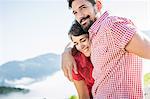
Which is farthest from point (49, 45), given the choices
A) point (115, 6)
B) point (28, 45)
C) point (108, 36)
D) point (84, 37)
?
point (108, 36)

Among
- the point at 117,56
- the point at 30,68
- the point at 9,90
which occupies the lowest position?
the point at 9,90

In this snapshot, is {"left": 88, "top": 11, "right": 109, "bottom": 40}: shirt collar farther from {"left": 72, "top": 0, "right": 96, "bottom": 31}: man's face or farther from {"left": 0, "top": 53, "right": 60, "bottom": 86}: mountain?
{"left": 0, "top": 53, "right": 60, "bottom": 86}: mountain

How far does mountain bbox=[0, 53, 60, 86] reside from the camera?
3090mm

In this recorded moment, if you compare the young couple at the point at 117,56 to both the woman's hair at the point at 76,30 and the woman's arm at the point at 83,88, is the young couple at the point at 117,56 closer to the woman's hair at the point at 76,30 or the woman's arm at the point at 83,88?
the woman's hair at the point at 76,30

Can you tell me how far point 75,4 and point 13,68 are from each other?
2.01 metres

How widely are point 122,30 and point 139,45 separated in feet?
0.21

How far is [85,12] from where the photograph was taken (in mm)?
1206

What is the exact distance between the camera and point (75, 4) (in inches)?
48.4

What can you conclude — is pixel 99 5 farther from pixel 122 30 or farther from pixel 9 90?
pixel 9 90

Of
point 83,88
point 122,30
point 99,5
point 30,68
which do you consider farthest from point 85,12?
point 30,68

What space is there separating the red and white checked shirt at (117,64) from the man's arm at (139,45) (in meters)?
0.02

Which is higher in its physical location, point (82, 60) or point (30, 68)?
point (82, 60)

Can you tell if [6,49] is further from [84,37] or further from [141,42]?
[141,42]

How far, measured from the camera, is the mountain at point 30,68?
3090mm
